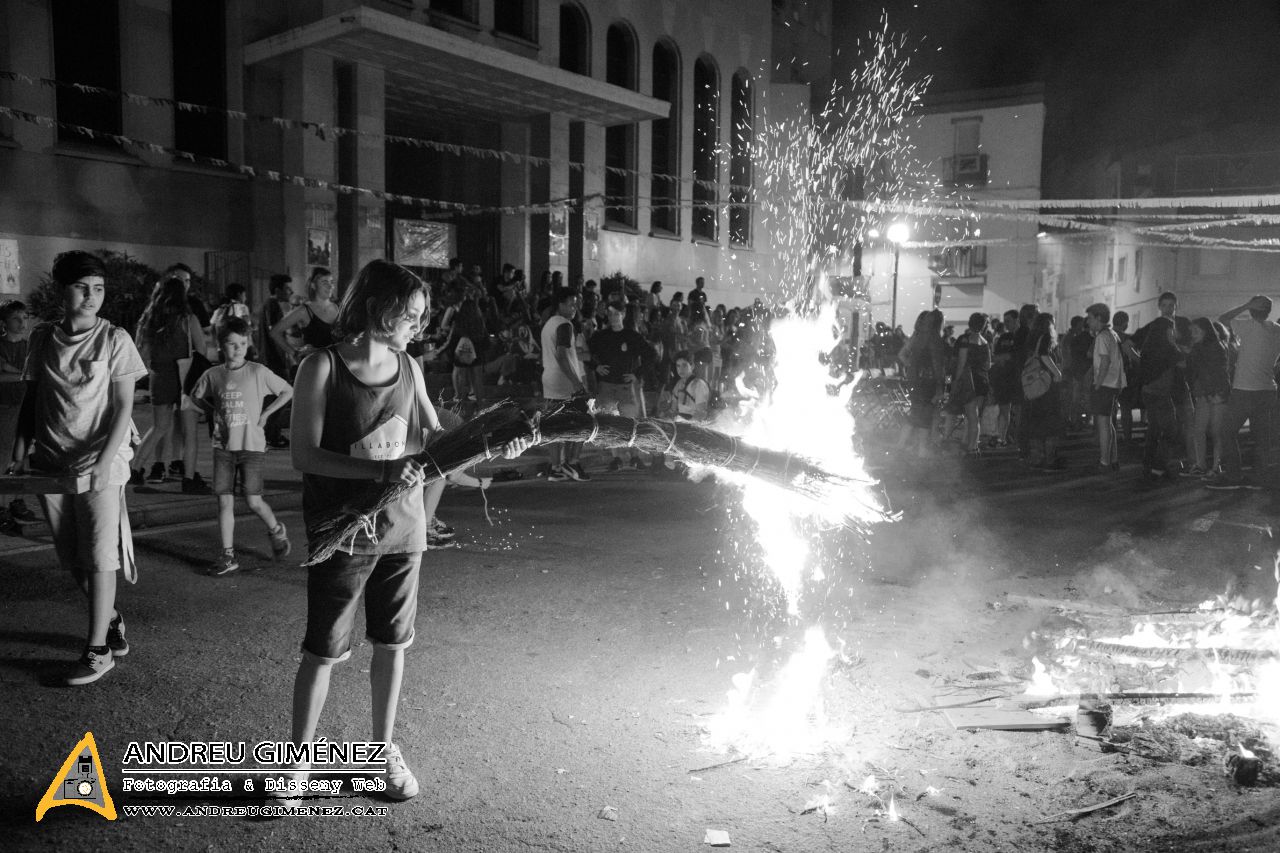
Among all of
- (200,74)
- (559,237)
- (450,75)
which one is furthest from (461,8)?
(200,74)

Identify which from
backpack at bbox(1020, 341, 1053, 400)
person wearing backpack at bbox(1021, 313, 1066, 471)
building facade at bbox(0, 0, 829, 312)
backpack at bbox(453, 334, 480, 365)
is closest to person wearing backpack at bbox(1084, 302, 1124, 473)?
person wearing backpack at bbox(1021, 313, 1066, 471)

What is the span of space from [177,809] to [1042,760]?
3234 mm

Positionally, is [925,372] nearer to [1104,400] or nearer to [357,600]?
[1104,400]

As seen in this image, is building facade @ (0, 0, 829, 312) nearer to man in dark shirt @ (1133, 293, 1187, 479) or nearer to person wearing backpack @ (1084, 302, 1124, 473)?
person wearing backpack @ (1084, 302, 1124, 473)

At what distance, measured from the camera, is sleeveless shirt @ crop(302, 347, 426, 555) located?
3.14 metres

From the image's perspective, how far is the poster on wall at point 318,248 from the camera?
17.5 m

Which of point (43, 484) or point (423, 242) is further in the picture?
point (423, 242)

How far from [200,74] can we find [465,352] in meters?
8.69

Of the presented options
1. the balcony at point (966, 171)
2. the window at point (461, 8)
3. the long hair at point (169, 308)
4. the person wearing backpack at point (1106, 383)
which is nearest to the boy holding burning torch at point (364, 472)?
the long hair at point (169, 308)

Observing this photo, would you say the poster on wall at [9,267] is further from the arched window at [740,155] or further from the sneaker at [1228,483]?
the arched window at [740,155]

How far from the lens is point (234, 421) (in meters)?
6.25

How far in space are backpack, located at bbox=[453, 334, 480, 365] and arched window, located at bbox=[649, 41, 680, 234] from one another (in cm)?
1392

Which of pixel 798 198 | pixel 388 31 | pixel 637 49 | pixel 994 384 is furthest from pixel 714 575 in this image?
pixel 798 198

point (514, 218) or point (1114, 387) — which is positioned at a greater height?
point (514, 218)
